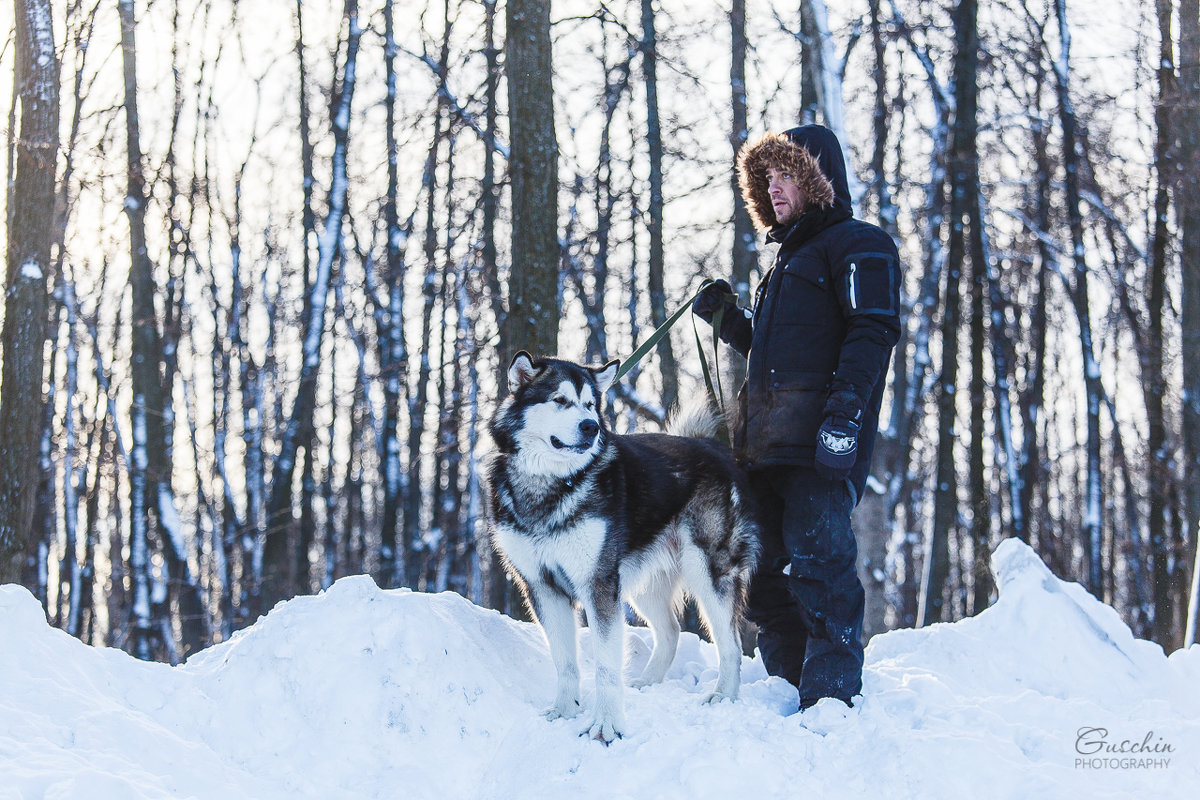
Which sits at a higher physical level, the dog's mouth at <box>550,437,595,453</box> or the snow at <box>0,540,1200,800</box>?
the dog's mouth at <box>550,437,595,453</box>

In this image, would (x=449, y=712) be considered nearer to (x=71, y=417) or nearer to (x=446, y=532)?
(x=446, y=532)

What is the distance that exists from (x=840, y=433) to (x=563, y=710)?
172 cm

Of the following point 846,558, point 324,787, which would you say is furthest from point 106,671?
point 846,558

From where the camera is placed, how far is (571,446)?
168 inches

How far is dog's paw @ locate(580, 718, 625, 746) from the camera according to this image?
3.82m

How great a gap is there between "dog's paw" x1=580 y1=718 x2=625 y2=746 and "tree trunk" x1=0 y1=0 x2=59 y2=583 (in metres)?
5.62

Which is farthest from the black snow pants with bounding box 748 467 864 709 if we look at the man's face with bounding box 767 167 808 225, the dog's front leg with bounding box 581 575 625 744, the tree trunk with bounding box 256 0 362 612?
the tree trunk with bounding box 256 0 362 612

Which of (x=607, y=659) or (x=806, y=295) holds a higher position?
(x=806, y=295)

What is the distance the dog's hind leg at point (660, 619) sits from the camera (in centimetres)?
499

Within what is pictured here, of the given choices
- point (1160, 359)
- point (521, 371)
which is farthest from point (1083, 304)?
point (521, 371)

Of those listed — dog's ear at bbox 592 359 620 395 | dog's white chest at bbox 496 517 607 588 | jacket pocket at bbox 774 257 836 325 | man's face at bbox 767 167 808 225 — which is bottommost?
dog's white chest at bbox 496 517 607 588

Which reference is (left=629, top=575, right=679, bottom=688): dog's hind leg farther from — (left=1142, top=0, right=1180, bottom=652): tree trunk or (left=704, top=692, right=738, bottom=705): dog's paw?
(left=1142, top=0, right=1180, bottom=652): tree trunk

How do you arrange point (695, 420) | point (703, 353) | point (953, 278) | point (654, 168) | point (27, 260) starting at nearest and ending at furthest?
1. point (695, 420)
2. point (703, 353)
3. point (27, 260)
4. point (953, 278)
5. point (654, 168)

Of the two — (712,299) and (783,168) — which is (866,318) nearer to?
(783,168)
